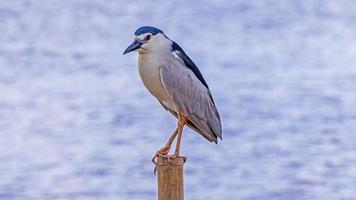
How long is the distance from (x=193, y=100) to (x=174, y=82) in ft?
0.46

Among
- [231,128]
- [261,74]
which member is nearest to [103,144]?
[231,128]

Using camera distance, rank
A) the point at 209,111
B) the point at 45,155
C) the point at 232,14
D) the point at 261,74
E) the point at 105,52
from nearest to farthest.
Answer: the point at 209,111
the point at 45,155
the point at 261,74
the point at 105,52
the point at 232,14

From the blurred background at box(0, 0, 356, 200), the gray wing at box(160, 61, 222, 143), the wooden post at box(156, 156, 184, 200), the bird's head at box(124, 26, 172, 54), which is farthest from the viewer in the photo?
the blurred background at box(0, 0, 356, 200)

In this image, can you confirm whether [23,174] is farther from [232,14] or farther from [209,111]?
[232,14]

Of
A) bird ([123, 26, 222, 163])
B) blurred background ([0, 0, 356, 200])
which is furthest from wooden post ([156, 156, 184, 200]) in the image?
blurred background ([0, 0, 356, 200])

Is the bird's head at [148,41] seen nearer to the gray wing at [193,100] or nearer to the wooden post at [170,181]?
the gray wing at [193,100]

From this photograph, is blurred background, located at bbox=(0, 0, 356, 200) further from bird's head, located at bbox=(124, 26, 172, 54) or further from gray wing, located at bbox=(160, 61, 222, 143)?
bird's head, located at bbox=(124, 26, 172, 54)

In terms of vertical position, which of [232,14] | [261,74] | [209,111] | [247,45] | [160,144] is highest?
[232,14]

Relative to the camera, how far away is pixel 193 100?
13.8 feet

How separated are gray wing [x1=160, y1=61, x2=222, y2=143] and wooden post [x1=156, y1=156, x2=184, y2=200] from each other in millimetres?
564

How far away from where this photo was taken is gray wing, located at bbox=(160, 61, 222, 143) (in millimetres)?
4133

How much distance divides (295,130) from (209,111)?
4052mm

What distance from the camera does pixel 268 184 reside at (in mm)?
7043

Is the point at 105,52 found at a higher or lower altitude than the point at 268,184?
higher
